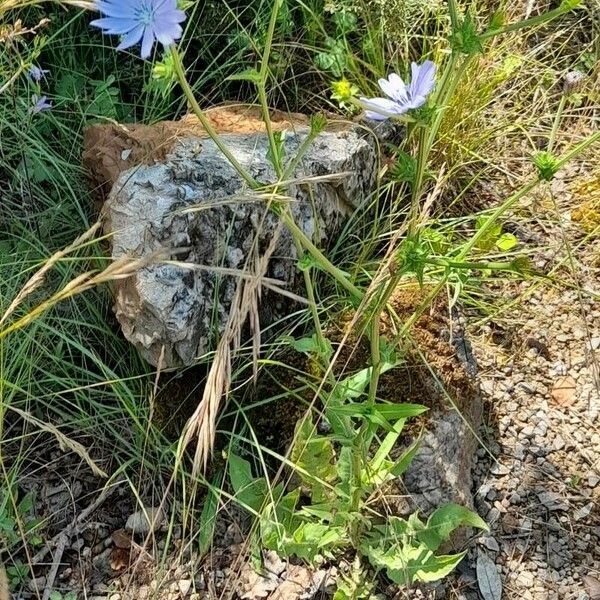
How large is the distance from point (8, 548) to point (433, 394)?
83 centimetres

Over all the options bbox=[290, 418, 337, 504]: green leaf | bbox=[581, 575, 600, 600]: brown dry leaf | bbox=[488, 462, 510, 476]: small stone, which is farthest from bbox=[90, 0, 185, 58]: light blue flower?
bbox=[581, 575, 600, 600]: brown dry leaf

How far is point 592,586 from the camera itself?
4.89 ft

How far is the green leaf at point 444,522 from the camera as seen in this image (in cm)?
139

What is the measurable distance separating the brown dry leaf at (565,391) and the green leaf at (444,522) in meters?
0.42

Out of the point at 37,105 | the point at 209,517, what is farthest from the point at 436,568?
the point at 37,105

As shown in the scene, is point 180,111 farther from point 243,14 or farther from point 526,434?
point 526,434

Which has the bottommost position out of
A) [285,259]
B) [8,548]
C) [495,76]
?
[8,548]

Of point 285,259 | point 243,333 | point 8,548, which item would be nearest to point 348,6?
point 285,259

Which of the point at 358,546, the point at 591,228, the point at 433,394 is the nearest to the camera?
the point at 358,546

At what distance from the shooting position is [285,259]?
1.58 metres

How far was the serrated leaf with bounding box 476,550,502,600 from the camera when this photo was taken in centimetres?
148

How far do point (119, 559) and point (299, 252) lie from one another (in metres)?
0.69

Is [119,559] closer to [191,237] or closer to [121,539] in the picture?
[121,539]

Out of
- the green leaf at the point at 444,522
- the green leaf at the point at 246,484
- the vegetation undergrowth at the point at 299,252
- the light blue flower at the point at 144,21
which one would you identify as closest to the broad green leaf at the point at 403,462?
the vegetation undergrowth at the point at 299,252
